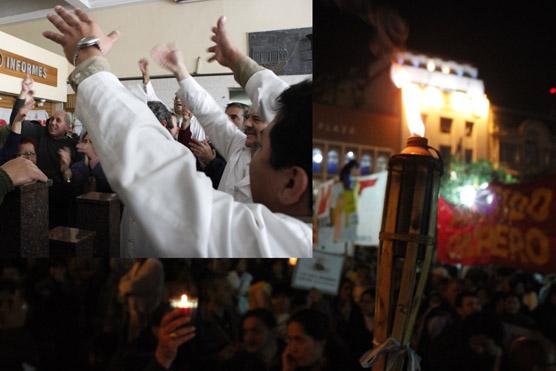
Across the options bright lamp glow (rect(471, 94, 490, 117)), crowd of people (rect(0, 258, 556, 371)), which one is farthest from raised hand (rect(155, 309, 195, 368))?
bright lamp glow (rect(471, 94, 490, 117))

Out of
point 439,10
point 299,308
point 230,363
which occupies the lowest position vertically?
point 230,363

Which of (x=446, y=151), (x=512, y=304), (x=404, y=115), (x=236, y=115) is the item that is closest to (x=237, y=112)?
(x=236, y=115)

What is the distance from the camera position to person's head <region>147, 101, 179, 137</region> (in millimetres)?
931

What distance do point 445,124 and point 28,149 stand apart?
1.02 meters

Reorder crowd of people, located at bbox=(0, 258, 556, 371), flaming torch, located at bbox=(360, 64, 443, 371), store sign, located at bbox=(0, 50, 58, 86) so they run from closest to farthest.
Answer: flaming torch, located at bbox=(360, 64, 443, 371) < store sign, located at bbox=(0, 50, 58, 86) < crowd of people, located at bbox=(0, 258, 556, 371)

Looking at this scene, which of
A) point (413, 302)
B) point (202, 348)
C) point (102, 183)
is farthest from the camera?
point (202, 348)

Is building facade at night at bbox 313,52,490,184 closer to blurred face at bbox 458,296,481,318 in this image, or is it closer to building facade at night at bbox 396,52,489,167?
building facade at night at bbox 396,52,489,167

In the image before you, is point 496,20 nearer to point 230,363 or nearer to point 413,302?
point 413,302

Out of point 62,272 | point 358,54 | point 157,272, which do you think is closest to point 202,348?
point 157,272

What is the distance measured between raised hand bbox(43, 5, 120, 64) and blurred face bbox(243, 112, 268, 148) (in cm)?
36

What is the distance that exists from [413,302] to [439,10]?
756 mm

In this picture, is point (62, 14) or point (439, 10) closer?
point (62, 14)

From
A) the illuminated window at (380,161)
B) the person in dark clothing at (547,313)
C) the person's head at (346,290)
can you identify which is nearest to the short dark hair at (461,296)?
the person in dark clothing at (547,313)

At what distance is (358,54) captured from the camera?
1.06 meters
